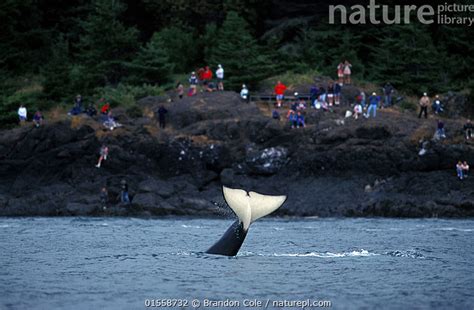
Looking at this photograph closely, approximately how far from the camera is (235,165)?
181 ft

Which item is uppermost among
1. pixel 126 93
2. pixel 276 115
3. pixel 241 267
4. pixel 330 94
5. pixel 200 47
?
pixel 200 47

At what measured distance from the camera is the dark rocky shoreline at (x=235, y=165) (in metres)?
51.2

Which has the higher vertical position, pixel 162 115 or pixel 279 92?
pixel 279 92

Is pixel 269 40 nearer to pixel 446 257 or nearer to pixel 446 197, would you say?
pixel 446 197

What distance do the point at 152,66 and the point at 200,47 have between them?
9.49 m

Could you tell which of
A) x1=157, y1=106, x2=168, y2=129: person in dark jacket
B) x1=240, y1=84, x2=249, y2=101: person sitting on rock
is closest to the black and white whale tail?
x1=157, y1=106, x2=168, y2=129: person in dark jacket

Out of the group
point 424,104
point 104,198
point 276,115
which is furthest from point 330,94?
point 104,198

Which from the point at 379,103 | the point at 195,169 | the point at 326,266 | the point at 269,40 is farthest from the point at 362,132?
the point at 326,266

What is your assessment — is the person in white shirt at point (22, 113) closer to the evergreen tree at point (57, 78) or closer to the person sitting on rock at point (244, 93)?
the evergreen tree at point (57, 78)

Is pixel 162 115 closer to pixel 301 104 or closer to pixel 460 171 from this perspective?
pixel 301 104

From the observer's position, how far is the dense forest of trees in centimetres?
6594

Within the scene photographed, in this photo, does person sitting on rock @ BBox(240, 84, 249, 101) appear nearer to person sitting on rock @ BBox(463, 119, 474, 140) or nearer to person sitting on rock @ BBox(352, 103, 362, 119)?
person sitting on rock @ BBox(352, 103, 362, 119)

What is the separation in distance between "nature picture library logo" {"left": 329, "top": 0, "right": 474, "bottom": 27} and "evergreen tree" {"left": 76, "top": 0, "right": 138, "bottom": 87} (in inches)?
732

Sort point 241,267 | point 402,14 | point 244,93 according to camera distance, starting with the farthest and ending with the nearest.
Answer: point 402,14 < point 244,93 < point 241,267
